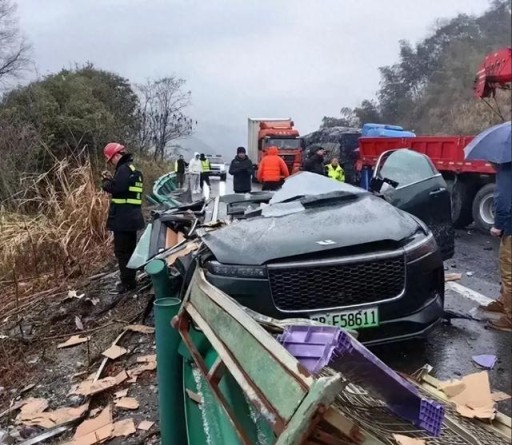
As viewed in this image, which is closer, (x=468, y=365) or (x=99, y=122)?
(x=468, y=365)

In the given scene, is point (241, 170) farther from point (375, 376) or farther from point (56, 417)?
point (375, 376)

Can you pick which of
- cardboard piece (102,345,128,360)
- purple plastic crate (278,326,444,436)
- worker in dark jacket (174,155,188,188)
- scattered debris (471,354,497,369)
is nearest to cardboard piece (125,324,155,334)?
cardboard piece (102,345,128,360)

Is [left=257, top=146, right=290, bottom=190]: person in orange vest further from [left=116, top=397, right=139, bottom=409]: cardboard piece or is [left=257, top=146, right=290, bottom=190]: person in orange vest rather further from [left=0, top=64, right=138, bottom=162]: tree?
[left=116, top=397, right=139, bottom=409]: cardboard piece

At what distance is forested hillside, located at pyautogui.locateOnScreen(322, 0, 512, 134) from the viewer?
1122 millimetres

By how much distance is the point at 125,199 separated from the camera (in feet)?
21.1

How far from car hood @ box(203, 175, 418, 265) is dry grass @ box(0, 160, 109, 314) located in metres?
4.16

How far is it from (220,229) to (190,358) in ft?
5.12

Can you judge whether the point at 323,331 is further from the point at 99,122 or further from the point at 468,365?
the point at 99,122

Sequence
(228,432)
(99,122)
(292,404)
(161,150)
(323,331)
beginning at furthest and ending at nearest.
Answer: (161,150)
(99,122)
(228,432)
(323,331)
(292,404)

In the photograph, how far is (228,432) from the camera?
6.73 ft

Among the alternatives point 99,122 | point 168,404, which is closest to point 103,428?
point 168,404

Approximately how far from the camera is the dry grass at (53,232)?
26.6 ft

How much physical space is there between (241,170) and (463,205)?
5.20 meters

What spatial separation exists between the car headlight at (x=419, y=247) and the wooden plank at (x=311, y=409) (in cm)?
228
